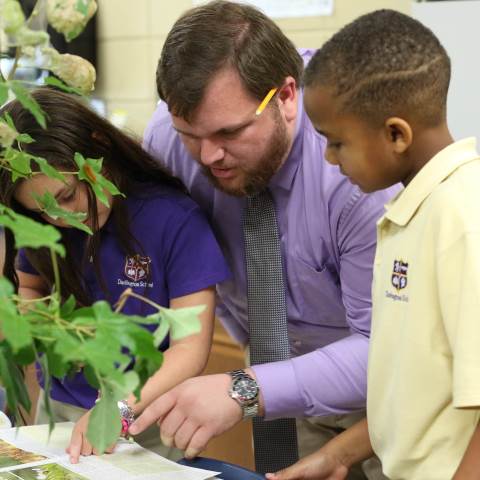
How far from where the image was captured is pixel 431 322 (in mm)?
911

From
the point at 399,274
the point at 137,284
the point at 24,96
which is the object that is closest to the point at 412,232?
the point at 399,274

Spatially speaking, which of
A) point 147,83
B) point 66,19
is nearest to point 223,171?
point 66,19

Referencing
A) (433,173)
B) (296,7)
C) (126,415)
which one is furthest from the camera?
(296,7)

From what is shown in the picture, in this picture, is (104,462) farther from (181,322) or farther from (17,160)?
(181,322)

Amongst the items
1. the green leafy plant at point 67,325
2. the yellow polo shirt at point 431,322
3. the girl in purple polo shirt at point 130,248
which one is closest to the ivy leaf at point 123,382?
the green leafy plant at point 67,325

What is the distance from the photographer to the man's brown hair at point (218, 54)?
4.22 ft

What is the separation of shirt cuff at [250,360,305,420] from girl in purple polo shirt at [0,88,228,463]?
0.46 feet

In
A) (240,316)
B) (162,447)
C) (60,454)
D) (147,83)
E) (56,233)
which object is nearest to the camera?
(56,233)

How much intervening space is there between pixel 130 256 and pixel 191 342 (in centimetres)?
19

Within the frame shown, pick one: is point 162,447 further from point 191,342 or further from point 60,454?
point 60,454

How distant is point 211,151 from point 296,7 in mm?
1460

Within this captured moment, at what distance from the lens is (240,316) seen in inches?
63.4

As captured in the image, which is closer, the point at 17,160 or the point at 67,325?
the point at 67,325

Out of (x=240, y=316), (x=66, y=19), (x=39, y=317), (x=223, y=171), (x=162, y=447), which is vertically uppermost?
(x=66, y=19)
